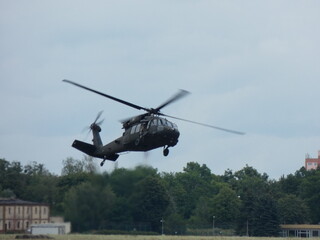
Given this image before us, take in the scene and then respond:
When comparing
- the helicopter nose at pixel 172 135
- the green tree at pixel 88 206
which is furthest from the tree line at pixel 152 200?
the helicopter nose at pixel 172 135

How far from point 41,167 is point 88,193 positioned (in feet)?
52.1

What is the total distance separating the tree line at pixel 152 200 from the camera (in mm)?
76750

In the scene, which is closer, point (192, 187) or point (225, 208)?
point (225, 208)

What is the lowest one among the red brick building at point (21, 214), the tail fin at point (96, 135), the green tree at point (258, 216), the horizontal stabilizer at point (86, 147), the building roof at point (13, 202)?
the red brick building at point (21, 214)

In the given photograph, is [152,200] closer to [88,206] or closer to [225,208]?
[88,206]

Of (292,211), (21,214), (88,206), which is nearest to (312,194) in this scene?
(292,211)

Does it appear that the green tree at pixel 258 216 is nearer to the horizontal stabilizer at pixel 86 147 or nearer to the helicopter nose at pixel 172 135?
the horizontal stabilizer at pixel 86 147

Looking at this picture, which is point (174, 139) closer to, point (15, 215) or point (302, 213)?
point (15, 215)

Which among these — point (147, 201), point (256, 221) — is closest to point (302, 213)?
point (256, 221)

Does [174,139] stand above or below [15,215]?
above

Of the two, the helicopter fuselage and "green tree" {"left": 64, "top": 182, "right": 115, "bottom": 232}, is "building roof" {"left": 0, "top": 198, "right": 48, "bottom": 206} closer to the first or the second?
"green tree" {"left": 64, "top": 182, "right": 115, "bottom": 232}

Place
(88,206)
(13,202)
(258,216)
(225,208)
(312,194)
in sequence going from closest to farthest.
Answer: (88,206) → (13,202) → (258,216) → (225,208) → (312,194)

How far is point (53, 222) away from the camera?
3091 inches

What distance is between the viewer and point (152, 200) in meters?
96.6
